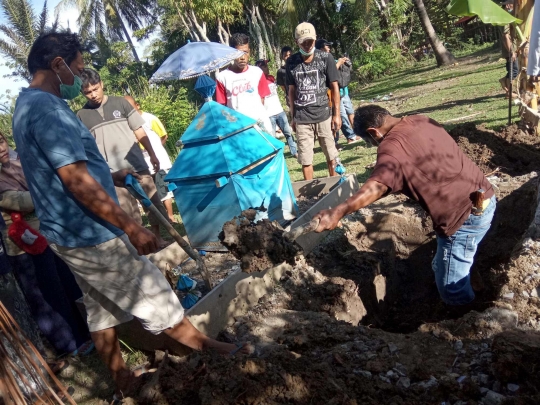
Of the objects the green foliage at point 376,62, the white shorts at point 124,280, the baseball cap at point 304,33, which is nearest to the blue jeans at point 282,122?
the baseball cap at point 304,33

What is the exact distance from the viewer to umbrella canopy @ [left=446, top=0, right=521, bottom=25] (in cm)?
542

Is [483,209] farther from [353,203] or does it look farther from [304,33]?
[304,33]

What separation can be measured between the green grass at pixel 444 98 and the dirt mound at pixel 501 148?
1.28m

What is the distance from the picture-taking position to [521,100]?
260 inches

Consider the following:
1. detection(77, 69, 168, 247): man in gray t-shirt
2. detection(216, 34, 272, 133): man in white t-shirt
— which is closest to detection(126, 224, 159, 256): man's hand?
detection(77, 69, 168, 247): man in gray t-shirt

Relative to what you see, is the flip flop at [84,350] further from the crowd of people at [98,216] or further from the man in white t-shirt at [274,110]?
the man in white t-shirt at [274,110]

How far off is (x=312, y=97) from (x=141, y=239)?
4.16m

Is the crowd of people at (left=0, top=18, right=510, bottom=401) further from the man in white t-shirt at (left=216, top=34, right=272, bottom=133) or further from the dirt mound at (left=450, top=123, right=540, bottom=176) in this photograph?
the man in white t-shirt at (left=216, top=34, right=272, bottom=133)

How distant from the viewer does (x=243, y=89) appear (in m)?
6.88

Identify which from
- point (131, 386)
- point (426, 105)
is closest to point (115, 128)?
point (131, 386)

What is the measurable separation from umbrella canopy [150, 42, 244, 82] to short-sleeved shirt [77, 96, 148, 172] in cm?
339

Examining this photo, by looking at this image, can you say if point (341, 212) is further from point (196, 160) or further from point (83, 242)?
point (196, 160)

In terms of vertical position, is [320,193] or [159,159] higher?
[159,159]

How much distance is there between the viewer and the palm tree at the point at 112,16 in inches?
1403
